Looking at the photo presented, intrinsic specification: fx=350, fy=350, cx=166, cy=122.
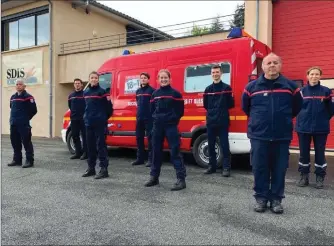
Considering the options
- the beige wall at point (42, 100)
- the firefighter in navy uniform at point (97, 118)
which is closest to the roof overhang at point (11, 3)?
the beige wall at point (42, 100)

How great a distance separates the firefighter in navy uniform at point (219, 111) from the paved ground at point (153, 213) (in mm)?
518

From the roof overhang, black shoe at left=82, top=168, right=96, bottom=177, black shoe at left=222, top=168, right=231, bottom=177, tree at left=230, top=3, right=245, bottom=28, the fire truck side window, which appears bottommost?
black shoe at left=82, top=168, right=96, bottom=177

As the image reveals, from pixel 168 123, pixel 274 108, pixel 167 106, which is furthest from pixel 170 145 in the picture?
pixel 274 108

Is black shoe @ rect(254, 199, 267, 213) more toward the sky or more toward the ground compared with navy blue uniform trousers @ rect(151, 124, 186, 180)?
more toward the ground

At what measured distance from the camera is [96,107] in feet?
19.9

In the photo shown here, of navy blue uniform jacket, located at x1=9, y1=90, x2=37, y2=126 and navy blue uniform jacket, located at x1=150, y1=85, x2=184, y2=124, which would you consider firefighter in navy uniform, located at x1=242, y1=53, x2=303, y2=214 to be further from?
navy blue uniform jacket, located at x1=9, y1=90, x2=37, y2=126

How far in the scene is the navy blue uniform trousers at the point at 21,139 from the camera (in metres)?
7.37

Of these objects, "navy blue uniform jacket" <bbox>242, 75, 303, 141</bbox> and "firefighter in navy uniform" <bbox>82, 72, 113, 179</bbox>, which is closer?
"navy blue uniform jacket" <bbox>242, 75, 303, 141</bbox>

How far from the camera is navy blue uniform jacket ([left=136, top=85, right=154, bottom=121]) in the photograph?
7082 mm

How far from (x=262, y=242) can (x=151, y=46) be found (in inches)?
435

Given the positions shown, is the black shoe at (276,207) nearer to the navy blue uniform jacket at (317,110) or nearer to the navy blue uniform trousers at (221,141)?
the navy blue uniform jacket at (317,110)

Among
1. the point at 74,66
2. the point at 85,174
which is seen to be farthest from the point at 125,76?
the point at 74,66

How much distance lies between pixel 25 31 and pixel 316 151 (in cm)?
1592

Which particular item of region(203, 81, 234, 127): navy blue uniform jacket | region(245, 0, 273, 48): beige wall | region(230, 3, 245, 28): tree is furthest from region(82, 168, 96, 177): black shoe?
region(230, 3, 245, 28): tree
